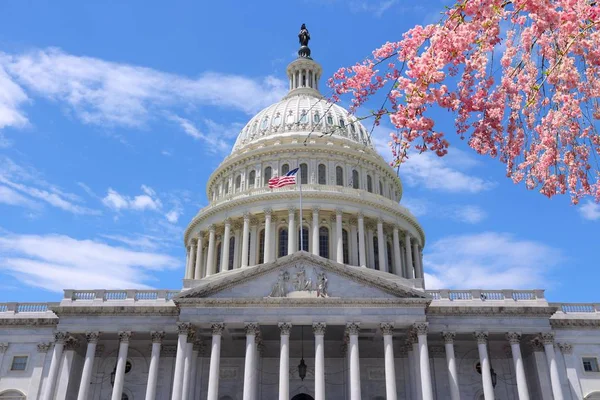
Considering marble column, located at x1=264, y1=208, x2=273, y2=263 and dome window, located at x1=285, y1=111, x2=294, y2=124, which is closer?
marble column, located at x1=264, y1=208, x2=273, y2=263

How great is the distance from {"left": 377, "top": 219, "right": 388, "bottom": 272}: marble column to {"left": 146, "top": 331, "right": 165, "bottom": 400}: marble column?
25313 millimetres

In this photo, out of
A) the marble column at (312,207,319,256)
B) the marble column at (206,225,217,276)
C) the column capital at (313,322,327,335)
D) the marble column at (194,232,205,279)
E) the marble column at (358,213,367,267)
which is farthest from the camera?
the marble column at (194,232,205,279)

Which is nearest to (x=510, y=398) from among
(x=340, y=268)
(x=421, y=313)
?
(x=421, y=313)

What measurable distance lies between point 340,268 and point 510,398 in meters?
16.7

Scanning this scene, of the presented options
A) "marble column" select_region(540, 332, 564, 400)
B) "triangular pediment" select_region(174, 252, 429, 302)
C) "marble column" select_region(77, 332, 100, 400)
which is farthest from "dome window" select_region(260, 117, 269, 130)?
"marble column" select_region(540, 332, 564, 400)

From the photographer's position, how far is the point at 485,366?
4003 cm

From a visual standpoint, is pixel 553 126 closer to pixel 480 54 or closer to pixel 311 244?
pixel 480 54

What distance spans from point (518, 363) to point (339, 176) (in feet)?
107

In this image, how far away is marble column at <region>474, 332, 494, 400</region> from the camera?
38969 mm

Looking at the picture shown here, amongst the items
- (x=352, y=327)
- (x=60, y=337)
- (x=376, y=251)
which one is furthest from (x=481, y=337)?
(x=60, y=337)

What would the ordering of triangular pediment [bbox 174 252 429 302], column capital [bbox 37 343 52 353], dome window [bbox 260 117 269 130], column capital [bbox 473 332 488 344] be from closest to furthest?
triangular pediment [bbox 174 252 429 302]
column capital [bbox 473 332 488 344]
column capital [bbox 37 343 52 353]
dome window [bbox 260 117 269 130]

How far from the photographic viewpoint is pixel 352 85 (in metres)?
12.8

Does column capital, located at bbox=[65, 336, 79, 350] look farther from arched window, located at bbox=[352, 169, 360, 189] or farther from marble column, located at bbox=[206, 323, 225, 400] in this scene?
arched window, located at bbox=[352, 169, 360, 189]

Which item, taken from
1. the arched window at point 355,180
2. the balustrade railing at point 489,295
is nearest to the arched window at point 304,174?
the arched window at point 355,180
